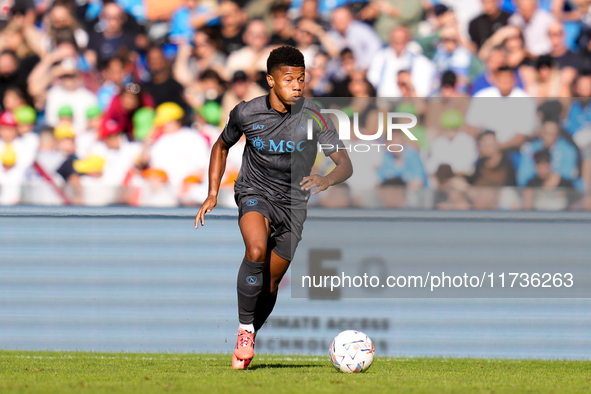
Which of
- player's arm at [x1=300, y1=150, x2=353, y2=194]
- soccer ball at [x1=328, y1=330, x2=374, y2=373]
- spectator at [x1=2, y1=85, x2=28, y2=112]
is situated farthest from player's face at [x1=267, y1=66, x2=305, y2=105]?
spectator at [x1=2, y1=85, x2=28, y2=112]

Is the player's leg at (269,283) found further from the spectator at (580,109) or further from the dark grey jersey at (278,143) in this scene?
the spectator at (580,109)

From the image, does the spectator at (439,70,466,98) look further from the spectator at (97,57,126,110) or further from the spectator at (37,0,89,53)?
the spectator at (37,0,89,53)

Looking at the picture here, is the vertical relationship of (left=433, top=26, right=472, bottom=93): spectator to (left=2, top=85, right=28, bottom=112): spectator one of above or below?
above

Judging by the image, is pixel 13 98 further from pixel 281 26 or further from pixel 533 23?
pixel 533 23

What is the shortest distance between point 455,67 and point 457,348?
3.61 meters

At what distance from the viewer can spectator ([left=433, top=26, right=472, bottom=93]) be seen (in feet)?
29.3

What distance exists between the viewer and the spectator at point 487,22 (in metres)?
9.34

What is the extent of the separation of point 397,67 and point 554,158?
238cm

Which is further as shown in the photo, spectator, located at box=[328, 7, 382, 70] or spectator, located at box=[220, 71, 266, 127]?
spectator, located at box=[328, 7, 382, 70]

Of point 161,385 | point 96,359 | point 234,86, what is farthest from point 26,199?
point 161,385

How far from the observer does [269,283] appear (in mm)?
5609

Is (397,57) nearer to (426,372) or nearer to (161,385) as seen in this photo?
(426,372)

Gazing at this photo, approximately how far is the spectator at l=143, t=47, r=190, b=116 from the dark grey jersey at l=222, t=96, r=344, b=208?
12.0 feet

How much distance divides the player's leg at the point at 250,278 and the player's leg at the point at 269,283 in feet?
1.11
